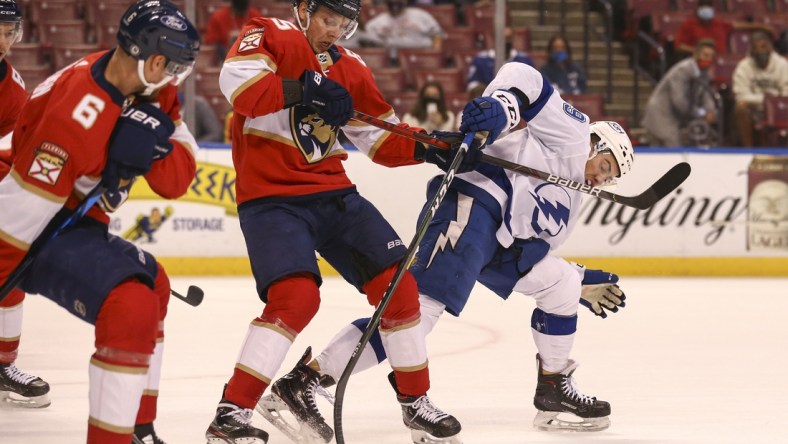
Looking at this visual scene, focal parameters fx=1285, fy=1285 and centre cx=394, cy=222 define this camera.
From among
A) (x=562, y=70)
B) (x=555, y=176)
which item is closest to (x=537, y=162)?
(x=555, y=176)

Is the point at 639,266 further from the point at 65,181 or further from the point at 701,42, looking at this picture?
the point at 65,181

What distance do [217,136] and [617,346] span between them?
3.79 metres

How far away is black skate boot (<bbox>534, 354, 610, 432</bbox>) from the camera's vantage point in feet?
13.1

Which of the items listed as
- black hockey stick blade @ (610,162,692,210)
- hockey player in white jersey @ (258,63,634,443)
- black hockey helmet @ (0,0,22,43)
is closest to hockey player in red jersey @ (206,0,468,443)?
hockey player in white jersey @ (258,63,634,443)

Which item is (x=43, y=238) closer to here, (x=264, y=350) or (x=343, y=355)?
(x=264, y=350)

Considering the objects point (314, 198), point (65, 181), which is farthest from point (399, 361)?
point (65, 181)

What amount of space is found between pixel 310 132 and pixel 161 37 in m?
0.86

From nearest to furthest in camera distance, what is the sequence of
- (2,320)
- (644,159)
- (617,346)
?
(2,320)
(617,346)
(644,159)

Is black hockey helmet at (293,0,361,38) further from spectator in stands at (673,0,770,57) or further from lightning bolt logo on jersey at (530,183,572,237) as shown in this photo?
spectator in stands at (673,0,770,57)

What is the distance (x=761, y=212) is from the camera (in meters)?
8.65

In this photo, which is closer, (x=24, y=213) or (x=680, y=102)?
(x=24, y=213)

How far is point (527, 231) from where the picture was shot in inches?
157

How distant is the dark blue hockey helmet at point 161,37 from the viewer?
277 centimetres

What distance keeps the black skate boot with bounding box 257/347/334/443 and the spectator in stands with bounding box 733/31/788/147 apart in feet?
21.0
